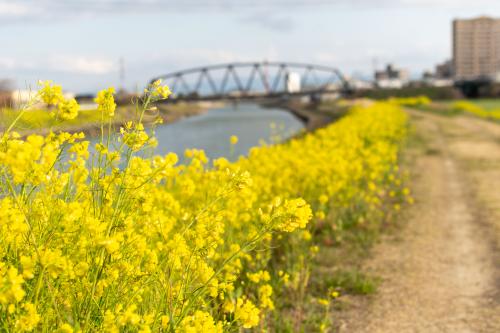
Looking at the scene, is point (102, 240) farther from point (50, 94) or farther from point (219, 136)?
point (219, 136)

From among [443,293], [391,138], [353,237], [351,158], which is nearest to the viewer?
[443,293]

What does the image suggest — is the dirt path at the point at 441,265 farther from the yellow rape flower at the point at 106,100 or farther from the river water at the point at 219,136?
the yellow rape flower at the point at 106,100

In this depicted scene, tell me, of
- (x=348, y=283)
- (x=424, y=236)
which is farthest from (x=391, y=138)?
(x=348, y=283)

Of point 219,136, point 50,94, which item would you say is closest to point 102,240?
point 50,94

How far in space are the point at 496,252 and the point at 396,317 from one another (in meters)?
2.53

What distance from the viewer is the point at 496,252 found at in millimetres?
7758

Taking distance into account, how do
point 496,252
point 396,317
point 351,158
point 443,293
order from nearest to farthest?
point 396,317 < point 443,293 < point 496,252 < point 351,158

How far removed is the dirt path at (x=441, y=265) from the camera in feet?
18.8

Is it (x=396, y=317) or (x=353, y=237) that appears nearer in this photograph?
(x=396, y=317)

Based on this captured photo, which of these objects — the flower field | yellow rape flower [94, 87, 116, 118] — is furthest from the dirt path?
yellow rape flower [94, 87, 116, 118]

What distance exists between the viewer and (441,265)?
733 cm

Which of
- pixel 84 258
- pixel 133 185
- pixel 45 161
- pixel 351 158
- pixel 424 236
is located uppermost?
pixel 45 161

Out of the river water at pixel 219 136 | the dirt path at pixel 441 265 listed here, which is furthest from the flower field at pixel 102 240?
the dirt path at pixel 441 265

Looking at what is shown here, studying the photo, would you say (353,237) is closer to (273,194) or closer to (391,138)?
(273,194)
